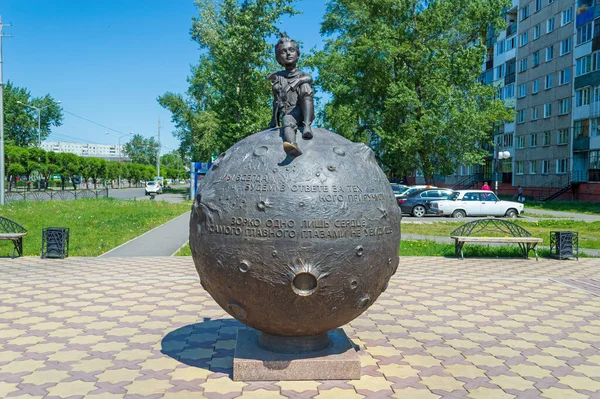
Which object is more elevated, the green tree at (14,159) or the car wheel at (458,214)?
the green tree at (14,159)

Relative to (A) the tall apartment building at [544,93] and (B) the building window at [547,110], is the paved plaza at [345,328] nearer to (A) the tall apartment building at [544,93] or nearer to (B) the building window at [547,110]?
(A) the tall apartment building at [544,93]

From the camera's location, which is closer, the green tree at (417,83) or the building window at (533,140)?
the green tree at (417,83)

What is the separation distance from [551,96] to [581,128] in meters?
5.11

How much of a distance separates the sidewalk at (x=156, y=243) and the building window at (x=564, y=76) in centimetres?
3418

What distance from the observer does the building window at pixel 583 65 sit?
122 feet

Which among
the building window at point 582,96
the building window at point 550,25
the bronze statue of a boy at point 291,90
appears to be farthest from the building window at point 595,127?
the bronze statue of a boy at point 291,90

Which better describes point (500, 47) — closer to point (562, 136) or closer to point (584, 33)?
point (584, 33)

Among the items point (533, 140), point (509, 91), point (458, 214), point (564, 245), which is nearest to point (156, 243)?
point (564, 245)

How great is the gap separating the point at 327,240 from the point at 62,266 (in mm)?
8820

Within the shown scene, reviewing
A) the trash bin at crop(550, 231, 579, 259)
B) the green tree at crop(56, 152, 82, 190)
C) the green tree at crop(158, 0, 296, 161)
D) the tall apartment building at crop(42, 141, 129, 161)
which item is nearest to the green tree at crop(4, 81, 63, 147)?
the green tree at crop(56, 152, 82, 190)

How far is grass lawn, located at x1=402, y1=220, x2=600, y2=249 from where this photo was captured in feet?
55.6

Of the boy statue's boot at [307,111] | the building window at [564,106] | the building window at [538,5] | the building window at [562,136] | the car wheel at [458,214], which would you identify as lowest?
the car wheel at [458,214]

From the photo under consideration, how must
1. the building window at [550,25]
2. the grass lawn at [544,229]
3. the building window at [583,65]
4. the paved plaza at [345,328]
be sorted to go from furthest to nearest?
the building window at [550,25], the building window at [583,65], the grass lawn at [544,229], the paved plaza at [345,328]

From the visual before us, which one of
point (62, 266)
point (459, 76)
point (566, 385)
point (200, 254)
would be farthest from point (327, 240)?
point (459, 76)
